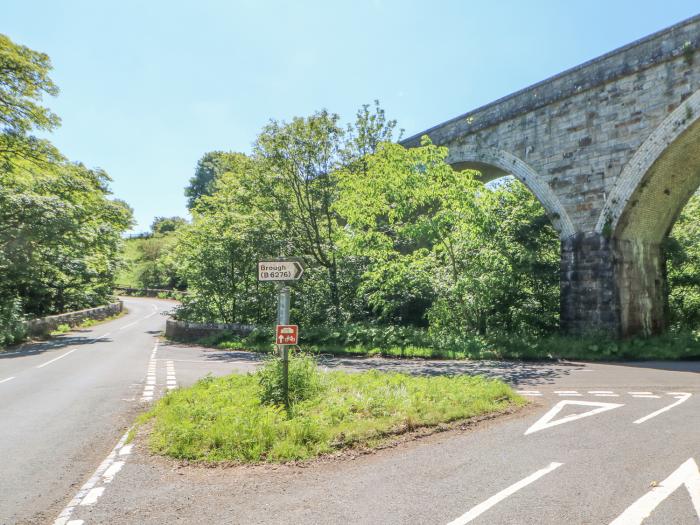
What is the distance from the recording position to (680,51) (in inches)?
468

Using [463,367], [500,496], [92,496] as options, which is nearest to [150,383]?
[92,496]

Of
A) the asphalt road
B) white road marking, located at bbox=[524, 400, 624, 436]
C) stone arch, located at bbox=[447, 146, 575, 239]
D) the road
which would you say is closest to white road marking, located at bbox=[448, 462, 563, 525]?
the road

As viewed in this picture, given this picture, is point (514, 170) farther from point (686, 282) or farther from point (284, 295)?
point (284, 295)

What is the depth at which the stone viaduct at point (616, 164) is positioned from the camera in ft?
39.9

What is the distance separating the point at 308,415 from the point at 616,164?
12.1 metres

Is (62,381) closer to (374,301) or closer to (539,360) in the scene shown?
(374,301)

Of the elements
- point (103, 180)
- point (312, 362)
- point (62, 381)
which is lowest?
point (62, 381)

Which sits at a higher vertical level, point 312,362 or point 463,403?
point 312,362

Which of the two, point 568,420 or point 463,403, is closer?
point 568,420

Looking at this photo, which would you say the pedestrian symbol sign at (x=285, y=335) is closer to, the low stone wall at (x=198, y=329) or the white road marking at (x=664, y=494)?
the white road marking at (x=664, y=494)

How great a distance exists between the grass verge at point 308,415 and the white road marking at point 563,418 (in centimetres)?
53

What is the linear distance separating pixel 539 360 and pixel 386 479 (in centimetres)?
942

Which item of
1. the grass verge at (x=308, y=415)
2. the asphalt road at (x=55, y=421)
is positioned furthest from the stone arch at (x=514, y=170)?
the asphalt road at (x=55, y=421)

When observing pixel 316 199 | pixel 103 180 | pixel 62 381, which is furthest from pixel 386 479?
pixel 103 180
